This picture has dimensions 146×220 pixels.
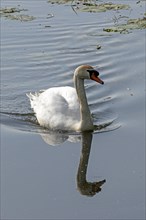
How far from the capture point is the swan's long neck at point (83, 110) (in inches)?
429

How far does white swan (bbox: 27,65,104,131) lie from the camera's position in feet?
35.8

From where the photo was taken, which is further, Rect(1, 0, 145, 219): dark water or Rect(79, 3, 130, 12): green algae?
Rect(79, 3, 130, 12): green algae

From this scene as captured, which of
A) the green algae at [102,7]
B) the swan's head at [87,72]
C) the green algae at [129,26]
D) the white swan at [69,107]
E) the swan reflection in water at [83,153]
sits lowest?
the green algae at [102,7]

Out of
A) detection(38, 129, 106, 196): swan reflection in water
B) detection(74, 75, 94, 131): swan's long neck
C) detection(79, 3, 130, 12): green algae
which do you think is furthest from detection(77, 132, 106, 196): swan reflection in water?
detection(79, 3, 130, 12): green algae

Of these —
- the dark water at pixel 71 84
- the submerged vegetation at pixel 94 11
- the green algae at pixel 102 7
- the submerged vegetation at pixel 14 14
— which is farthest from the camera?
the green algae at pixel 102 7

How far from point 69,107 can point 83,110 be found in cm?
29

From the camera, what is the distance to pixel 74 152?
10211mm

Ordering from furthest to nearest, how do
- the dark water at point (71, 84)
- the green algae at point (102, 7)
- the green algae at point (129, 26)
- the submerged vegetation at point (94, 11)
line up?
the green algae at point (102, 7) → the submerged vegetation at point (94, 11) → the green algae at point (129, 26) → the dark water at point (71, 84)

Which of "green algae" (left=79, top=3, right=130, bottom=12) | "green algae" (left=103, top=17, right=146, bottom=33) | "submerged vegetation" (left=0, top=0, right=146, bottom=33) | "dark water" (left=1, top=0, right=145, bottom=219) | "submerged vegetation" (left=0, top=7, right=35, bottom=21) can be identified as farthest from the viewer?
"green algae" (left=79, top=3, right=130, bottom=12)

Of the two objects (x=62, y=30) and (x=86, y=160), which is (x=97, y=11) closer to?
(x=62, y=30)

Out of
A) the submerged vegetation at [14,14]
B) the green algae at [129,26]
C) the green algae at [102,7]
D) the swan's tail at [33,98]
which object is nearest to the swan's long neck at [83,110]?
the swan's tail at [33,98]

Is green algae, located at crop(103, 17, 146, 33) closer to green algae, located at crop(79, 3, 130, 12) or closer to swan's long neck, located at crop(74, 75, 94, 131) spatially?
green algae, located at crop(79, 3, 130, 12)

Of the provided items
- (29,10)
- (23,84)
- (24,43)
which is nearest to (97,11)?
(29,10)

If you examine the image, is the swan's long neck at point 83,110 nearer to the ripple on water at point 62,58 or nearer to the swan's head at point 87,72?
the swan's head at point 87,72
